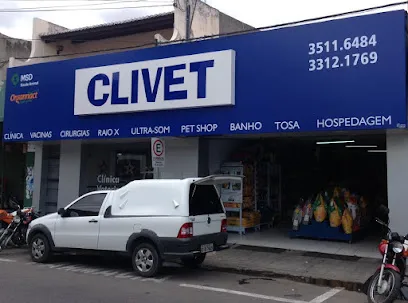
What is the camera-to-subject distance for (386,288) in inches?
258

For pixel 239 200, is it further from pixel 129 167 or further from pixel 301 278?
pixel 301 278

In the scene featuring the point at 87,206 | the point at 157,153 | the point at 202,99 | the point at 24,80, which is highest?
the point at 24,80

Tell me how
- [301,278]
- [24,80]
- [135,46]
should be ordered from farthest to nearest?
1. [135,46]
2. [24,80]
3. [301,278]

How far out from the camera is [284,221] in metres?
16.4

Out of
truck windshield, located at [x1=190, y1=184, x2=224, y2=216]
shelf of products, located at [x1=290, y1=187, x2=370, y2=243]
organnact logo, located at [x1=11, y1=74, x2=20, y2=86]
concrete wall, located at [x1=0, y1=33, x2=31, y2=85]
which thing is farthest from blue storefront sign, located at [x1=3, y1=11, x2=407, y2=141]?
concrete wall, located at [x1=0, y1=33, x2=31, y2=85]

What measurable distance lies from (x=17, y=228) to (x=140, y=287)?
17.2 feet

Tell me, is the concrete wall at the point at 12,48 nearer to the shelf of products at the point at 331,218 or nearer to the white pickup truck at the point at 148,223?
the white pickup truck at the point at 148,223

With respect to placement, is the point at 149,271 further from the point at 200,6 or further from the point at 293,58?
the point at 200,6

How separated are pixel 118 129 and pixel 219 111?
331cm

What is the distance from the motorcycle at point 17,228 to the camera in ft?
37.7

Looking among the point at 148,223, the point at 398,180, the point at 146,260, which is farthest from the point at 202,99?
the point at 398,180

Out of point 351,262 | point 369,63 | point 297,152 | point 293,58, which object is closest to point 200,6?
point 297,152

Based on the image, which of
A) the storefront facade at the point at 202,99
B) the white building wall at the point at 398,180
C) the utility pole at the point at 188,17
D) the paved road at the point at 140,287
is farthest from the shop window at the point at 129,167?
the white building wall at the point at 398,180

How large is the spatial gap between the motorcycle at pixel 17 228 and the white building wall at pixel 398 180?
852 centimetres
